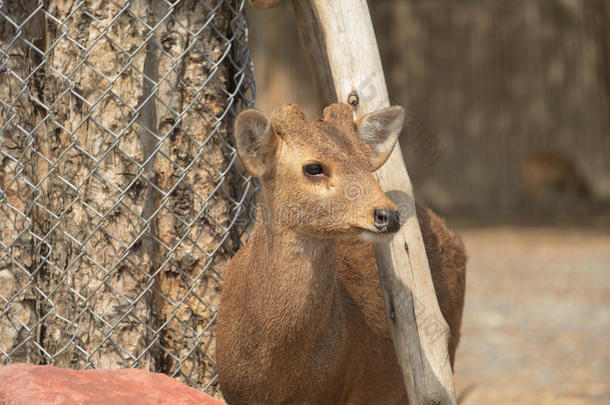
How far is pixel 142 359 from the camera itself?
3672mm

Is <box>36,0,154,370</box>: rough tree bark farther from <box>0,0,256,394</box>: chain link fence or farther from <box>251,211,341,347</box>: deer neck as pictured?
<box>251,211,341,347</box>: deer neck

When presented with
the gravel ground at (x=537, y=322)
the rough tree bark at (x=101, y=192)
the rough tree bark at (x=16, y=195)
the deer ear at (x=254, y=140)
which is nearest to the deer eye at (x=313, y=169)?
the deer ear at (x=254, y=140)

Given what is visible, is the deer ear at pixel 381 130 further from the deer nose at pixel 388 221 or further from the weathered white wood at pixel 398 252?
the deer nose at pixel 388 221

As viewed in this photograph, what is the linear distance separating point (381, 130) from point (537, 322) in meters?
5.31

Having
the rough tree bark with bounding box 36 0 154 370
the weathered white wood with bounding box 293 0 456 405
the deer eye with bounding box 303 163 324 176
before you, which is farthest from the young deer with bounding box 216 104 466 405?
the rough tree bark with bounding box 36 0 154 370

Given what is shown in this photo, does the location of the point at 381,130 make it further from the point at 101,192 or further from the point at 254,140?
the point at 101,192

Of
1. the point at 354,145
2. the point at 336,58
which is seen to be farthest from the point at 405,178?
the point at 336,58

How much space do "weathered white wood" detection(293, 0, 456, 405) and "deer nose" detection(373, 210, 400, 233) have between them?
1.19 ft

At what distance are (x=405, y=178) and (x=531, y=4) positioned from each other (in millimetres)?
13045

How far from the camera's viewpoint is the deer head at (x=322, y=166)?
10.6 feet

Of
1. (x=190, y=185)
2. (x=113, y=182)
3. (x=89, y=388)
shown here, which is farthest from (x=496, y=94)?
(x=89, y=388)

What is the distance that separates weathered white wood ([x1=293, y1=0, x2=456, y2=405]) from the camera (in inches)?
134

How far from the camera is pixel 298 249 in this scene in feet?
11.1

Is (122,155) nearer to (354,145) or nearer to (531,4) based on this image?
(354,145)
